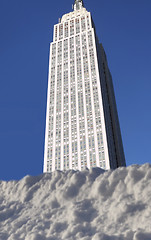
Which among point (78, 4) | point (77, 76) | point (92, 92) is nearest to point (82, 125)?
point (92, 92)

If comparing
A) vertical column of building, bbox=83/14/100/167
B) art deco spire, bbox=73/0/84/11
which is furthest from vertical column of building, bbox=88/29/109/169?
art deco spire, bbox=73/0/84/11

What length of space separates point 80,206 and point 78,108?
77071 mm

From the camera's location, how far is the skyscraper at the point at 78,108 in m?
72.3

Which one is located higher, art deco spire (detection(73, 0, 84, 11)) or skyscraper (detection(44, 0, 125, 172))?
art deco spire (detection(73, 0, 84, 11))

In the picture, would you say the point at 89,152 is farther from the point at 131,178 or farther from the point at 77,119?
the point at 131,178

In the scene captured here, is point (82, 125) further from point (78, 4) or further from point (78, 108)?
point (78, 4)

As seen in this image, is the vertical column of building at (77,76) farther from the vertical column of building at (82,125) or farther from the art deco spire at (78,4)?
the art deco spire at (78,4)

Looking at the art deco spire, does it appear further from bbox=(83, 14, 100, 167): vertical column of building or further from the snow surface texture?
the snow surface texture

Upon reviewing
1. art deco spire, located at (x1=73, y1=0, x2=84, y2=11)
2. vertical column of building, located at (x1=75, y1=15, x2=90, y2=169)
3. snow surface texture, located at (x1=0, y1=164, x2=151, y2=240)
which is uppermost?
art deco spire, located at (x1=73, y1=0, x2=84, y2=11)

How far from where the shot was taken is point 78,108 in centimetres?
8250

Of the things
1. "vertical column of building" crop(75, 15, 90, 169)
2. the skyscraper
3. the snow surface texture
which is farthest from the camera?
the skyscraper

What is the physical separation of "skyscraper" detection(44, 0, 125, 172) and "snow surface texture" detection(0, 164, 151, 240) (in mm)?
61401

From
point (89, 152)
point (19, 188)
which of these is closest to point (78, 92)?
point (89, 152)

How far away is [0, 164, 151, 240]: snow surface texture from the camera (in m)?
4.86
